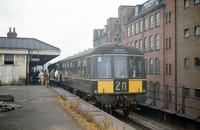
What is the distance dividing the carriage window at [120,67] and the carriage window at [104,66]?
1.13 feet

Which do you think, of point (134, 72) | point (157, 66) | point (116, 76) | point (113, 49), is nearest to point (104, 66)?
point (116, 76)

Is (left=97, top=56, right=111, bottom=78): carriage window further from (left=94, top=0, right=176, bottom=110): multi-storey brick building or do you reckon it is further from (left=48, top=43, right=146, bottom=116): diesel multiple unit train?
(left=94, top=0, right=176, bottom=110): multi-storey brick building

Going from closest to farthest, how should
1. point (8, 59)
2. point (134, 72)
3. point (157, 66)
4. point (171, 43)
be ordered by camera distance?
point (134, 72) < point (8, 59) < point (171, 43) < point (157, 66)

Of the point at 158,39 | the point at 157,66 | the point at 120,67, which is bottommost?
the point at 120,67

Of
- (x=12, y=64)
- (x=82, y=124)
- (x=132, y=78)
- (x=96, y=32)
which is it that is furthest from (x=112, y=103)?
(x=96, y=32)

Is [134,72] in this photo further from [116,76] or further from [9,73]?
[9,73]

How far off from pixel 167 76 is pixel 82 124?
29.8m

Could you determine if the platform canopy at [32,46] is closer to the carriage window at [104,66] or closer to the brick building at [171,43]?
the brick building at [171,43]

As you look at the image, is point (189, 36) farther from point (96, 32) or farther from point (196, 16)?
point (96, 32)

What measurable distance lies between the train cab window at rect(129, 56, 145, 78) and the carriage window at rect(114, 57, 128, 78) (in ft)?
0.86

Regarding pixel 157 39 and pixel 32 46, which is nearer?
pixel 32 46

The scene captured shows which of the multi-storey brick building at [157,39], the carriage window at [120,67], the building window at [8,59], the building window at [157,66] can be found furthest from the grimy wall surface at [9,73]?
the building window at [157,66]

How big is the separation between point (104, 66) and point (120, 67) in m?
0.80

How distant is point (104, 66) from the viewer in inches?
477
